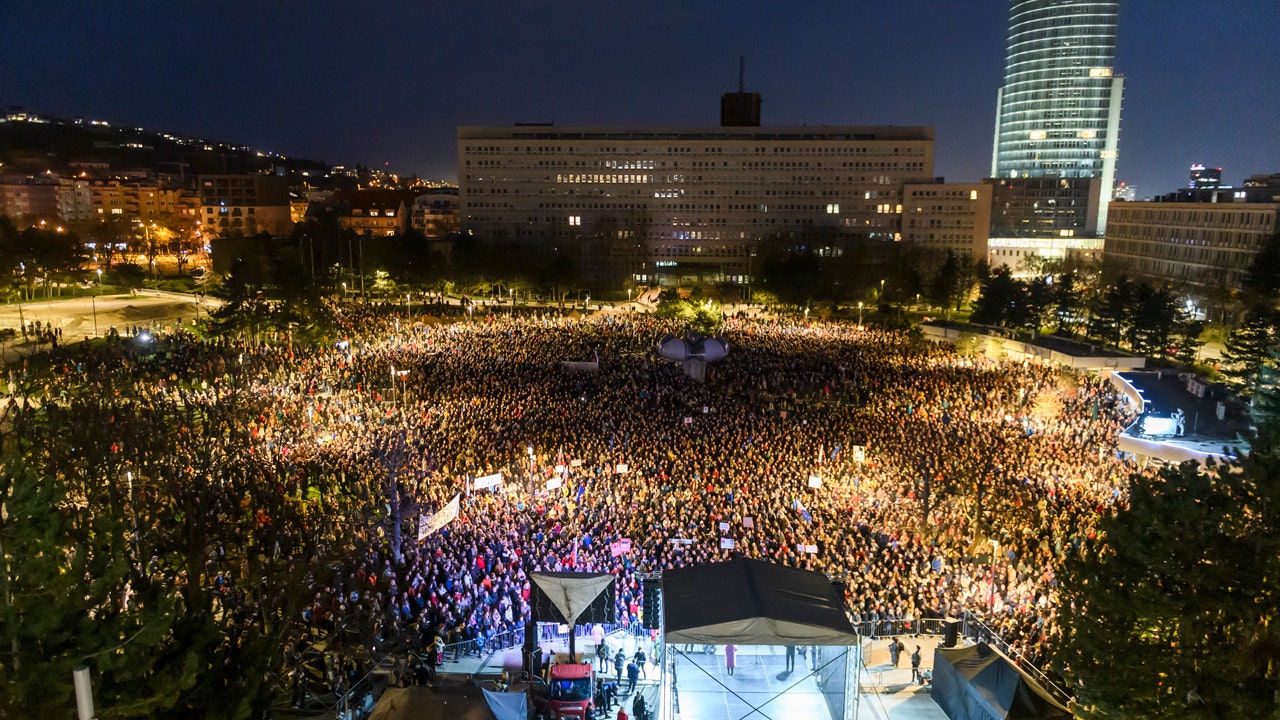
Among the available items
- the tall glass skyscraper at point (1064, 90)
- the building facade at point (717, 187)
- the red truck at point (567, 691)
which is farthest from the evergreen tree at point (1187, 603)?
the tall glass skyscraper at point (1064, 90)

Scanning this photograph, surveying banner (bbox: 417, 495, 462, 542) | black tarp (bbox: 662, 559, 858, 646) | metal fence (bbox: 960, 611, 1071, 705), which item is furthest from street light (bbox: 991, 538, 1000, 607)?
banner (bbox: 417, 495, 462, 542)

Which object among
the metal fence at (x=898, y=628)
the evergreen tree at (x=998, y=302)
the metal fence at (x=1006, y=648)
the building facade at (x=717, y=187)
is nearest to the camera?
the metal fence at (x=1006, y=648)

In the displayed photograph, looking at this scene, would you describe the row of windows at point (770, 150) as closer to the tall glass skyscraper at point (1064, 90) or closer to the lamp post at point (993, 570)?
the tall glass skyscraper at point (1064, 90)

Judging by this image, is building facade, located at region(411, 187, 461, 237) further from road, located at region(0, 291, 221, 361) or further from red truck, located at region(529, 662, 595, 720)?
red truck, located at region(529, 662, 595, 720)

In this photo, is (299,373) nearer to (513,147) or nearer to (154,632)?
(154,632)

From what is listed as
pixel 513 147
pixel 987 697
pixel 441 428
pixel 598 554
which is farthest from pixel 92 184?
pixel 987 697

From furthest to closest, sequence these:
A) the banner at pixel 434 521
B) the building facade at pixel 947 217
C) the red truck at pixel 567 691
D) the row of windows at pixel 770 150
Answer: the row of windows at pixel 770 150, the building facade at pixel 947 217, the banner at pixel 434 521, the red truck at pixel 567 691
